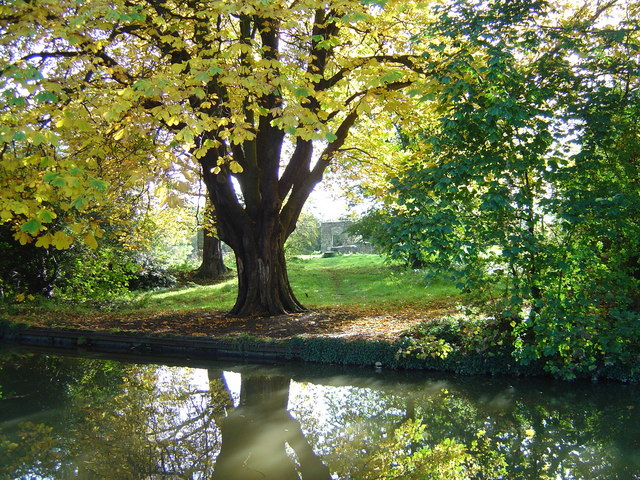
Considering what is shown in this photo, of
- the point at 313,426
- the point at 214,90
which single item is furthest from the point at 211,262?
the point at 313,426

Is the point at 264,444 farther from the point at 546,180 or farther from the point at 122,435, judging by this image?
the point at 546,180

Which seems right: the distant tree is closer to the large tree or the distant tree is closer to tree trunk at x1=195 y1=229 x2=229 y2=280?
the large tree

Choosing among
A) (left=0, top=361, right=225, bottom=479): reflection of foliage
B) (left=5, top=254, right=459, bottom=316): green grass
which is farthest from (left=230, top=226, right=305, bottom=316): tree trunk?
(left=0, top=361, right=225, bottom=479): reflection of foliage

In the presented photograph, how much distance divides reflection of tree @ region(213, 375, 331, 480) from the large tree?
277 cm

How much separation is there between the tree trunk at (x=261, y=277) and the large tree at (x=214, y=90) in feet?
0.09

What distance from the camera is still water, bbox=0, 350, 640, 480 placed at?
4477 mm

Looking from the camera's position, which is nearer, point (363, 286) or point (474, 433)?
point (474, 433)

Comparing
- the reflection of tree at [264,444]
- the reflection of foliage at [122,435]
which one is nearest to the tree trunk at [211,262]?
the reflection of foliage at [122,435]

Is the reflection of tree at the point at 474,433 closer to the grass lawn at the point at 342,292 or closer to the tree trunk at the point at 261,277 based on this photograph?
the tree trunk at the point at 261,277

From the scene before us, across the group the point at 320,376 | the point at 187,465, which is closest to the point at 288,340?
the point at 320,376

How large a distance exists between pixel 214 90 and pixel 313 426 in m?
5.32

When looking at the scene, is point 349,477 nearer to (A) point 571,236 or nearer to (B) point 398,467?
(B) point 398,467

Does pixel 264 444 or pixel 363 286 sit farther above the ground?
pixel 363 286

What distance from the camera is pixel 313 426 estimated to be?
5.67m
